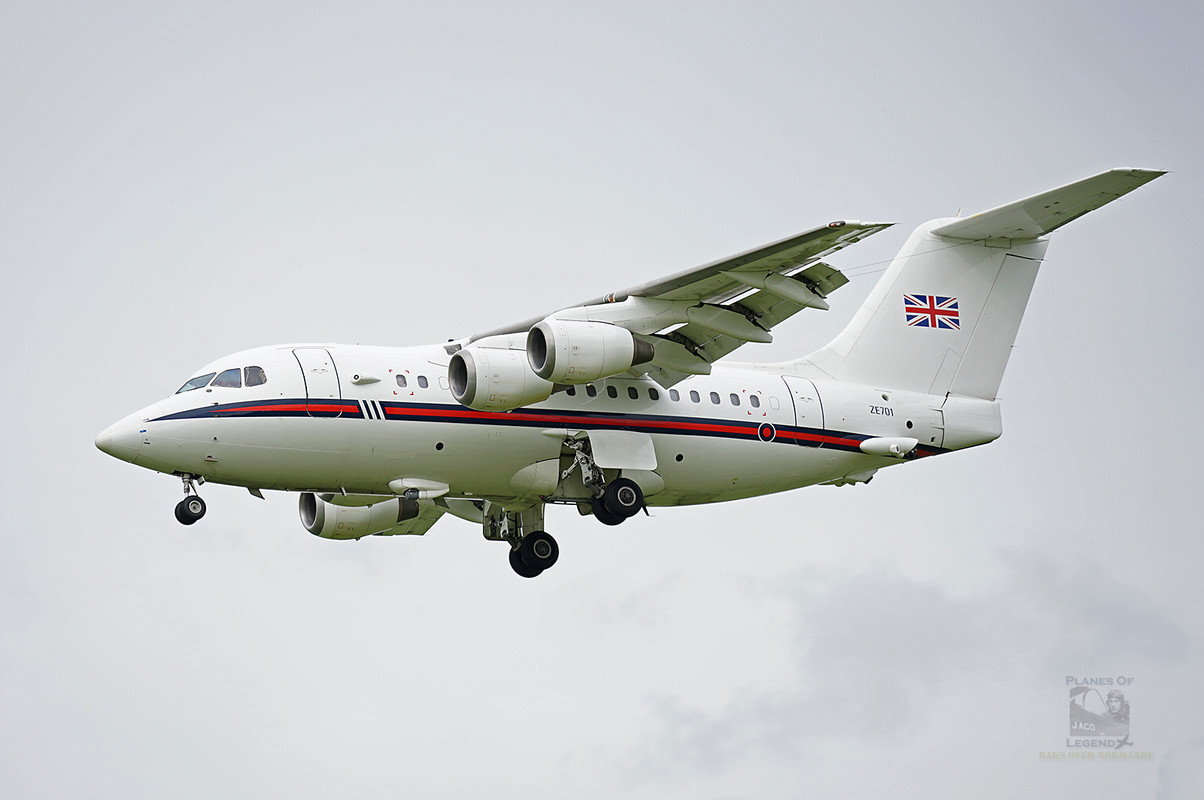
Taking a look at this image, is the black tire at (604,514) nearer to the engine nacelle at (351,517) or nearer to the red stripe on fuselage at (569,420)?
the red stripe on fuselage at (569,420)

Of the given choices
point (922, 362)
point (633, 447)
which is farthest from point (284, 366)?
point (922, 362)

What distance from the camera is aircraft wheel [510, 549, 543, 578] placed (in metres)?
21.3

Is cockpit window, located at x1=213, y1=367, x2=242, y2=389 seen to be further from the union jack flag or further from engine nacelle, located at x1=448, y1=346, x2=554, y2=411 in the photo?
the union jack flag

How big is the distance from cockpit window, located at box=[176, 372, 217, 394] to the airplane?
0.27 ft

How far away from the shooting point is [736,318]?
19.1 m

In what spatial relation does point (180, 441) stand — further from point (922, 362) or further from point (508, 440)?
point (922, 362)

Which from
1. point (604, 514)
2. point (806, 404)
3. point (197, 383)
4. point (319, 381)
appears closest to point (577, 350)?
point (604, 514)

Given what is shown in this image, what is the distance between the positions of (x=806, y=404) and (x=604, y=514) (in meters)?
3.09

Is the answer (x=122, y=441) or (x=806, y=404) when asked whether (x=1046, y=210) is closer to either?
(x=806, y=404)

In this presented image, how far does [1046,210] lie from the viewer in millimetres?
20266

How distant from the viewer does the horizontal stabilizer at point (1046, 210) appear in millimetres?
18719

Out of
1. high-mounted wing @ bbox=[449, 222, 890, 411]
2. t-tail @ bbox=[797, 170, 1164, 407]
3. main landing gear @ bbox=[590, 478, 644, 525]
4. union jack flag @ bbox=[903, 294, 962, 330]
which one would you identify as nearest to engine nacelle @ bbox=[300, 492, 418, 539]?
main landing gear @ bbox=[590, 478, 644, 525]

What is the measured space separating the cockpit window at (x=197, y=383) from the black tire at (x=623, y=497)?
15.2 feet

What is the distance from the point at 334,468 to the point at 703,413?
4.54 meters
